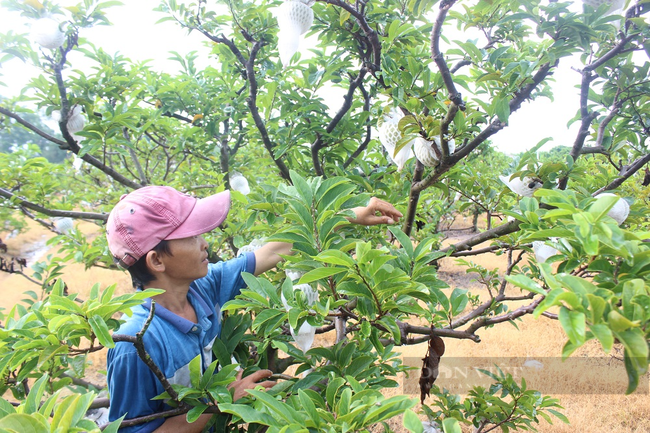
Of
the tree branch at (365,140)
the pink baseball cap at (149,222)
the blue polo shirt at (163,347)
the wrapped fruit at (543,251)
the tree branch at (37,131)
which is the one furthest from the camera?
the tree branch at (365,140)

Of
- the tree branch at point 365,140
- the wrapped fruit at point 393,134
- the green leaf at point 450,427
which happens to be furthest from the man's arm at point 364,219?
the tree branch at point 365,140

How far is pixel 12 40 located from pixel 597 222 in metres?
2.27

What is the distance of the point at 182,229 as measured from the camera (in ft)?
3.13

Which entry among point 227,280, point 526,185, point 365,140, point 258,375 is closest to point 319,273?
point 258,375

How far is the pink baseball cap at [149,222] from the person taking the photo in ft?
2.97

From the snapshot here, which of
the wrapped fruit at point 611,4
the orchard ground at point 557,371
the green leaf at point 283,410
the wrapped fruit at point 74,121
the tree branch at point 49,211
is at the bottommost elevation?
the orchard ground at point 557,371

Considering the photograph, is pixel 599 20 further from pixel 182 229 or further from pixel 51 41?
pixel 51 41

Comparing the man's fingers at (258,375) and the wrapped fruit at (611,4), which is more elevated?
the wrapped fruit at (611,4)

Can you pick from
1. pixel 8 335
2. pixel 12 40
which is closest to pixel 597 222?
pixel 8 335

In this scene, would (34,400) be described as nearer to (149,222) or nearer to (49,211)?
(149,222)

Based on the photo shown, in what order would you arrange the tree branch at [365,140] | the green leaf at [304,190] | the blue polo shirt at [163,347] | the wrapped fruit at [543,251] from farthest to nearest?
the tree branch at [365,140]
the wrapped fruit at [543,251]
the blue polo shirt at [163,347]
the green leaf at [304,190]

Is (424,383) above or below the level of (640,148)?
below

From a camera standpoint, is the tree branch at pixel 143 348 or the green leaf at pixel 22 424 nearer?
the green leaf at pixel 22 424

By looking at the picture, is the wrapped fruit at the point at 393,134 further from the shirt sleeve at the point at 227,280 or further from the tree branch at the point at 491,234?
the shirt sleeve at the point at 227,280
